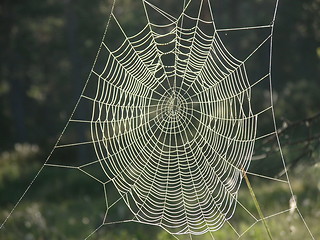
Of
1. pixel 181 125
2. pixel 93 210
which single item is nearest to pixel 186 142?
pixel 181 125

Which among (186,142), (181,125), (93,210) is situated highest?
(181,125)

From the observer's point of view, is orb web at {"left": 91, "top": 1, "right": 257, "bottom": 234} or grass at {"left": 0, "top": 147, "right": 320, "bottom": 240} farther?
grass at {"left": 0, "top": 147, "right": 320, "bottom": 240}

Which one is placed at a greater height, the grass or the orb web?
the orb web

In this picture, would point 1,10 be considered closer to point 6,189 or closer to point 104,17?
point 104,17

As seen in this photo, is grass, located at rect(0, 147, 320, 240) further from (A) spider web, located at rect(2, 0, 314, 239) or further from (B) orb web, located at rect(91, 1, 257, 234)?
(B) orb web, located at rect(91, 1, 257, 234)

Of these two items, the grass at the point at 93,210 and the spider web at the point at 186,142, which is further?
the grass at the point at 93,210

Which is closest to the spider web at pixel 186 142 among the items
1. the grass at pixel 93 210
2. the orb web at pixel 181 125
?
the orb web at pixel 181 125

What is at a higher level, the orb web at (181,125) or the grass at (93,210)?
the orb web at (181,125)

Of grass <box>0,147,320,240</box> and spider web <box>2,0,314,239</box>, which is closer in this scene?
spider web <box>2,0,314,239</box>

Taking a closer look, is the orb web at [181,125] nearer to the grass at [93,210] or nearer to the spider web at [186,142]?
the spider web at [186,142]

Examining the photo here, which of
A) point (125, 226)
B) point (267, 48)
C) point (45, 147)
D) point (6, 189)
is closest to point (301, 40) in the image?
point (267, 48)

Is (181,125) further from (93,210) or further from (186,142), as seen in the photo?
(93,210)

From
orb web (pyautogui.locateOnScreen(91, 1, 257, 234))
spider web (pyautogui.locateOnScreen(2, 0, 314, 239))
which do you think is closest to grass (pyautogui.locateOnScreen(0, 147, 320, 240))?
spider web (pyautogui.locateOnScreen(2, 0, 314, 239))

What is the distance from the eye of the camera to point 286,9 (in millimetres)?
22734
